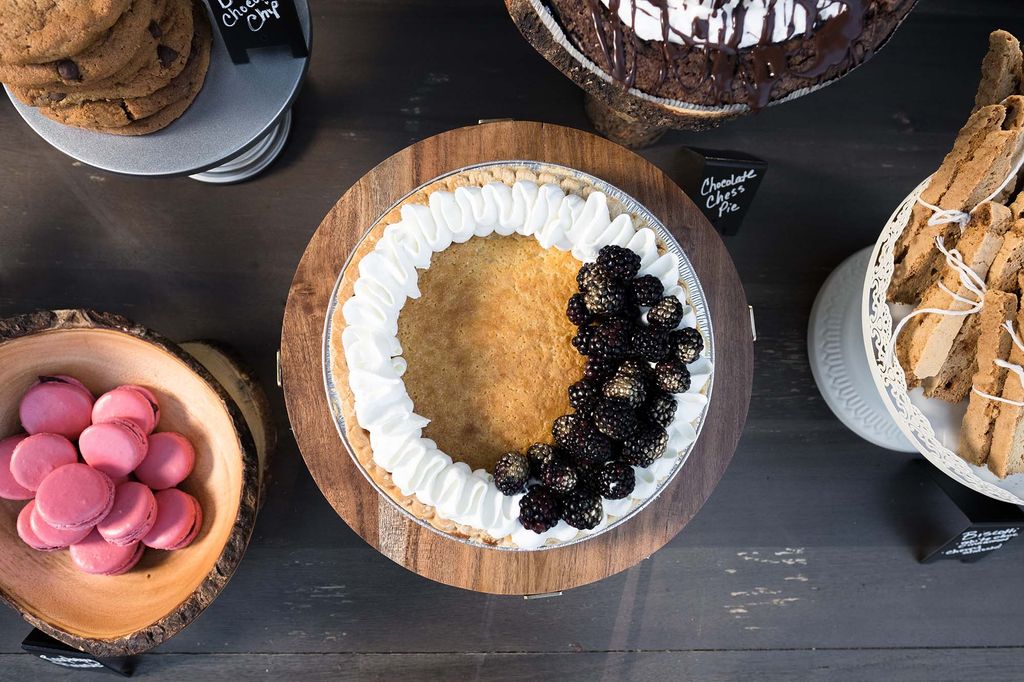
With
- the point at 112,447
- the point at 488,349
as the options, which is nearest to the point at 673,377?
the point at 488,349

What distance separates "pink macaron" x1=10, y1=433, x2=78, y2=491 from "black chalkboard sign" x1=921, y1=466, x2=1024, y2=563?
201cm

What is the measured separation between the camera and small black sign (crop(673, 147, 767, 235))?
1453 millimetres

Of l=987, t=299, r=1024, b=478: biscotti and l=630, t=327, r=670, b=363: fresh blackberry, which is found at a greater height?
l=630, t=327, r=670, b=363: fresh blackberry

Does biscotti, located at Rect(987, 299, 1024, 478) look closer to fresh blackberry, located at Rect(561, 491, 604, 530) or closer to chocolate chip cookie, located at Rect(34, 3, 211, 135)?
fresh blackberry, located at Rect(561, 491, 604, 530)

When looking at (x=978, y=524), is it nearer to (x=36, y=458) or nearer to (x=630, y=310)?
A: (x=630, y=310)

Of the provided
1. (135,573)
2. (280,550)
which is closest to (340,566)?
(280,550)

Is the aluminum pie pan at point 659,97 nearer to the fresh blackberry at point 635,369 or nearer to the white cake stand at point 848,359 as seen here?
→ the fresh blackberry at point 635,369

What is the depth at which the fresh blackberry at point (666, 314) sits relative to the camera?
48.8 inches

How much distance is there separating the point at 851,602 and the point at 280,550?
4.95 ft

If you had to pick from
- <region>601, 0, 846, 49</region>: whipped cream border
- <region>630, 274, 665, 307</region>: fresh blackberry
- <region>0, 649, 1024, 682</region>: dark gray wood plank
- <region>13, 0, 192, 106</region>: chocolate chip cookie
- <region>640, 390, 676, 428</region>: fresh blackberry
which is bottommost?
<region>0, 649, 1024, 682</region>: dark gray wood plank

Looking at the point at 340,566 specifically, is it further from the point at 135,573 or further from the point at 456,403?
the point at 456,403

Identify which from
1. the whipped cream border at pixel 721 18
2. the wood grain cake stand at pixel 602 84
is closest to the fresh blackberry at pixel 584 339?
the wood grain cake stand at pixel 602 84

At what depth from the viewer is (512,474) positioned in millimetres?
1249

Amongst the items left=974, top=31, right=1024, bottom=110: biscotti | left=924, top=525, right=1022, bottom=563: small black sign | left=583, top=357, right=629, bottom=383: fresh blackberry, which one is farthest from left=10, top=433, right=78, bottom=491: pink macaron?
left=924, top=525, right=1022, bottom=563: small black sign
